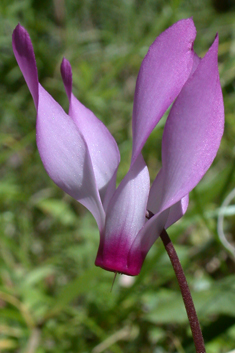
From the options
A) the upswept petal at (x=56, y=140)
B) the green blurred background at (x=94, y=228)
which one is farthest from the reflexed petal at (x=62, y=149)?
the green blurred background at (x=94, y=228)

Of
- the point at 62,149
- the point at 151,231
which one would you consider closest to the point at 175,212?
the point at 151,231

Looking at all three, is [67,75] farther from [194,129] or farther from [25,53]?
[194,129]

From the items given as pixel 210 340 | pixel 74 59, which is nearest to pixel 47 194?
pixel 74 59

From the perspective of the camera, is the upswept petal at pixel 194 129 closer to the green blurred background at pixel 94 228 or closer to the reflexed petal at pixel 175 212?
the reflexed petal at pixel 175 212

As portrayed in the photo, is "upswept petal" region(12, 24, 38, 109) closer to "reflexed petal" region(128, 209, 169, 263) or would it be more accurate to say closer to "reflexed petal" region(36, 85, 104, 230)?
"reflexed petal" region(36, 85, 104, 230)

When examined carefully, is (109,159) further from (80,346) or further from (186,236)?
(186,236)

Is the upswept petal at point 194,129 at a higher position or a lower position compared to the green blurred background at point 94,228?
higher

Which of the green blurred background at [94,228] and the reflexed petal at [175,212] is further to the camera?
the green blurred background at [94,228]

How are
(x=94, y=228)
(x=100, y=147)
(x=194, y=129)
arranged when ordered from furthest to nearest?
(x=94, y=228) < (x=100, y=147) < (x=194, y=129)
